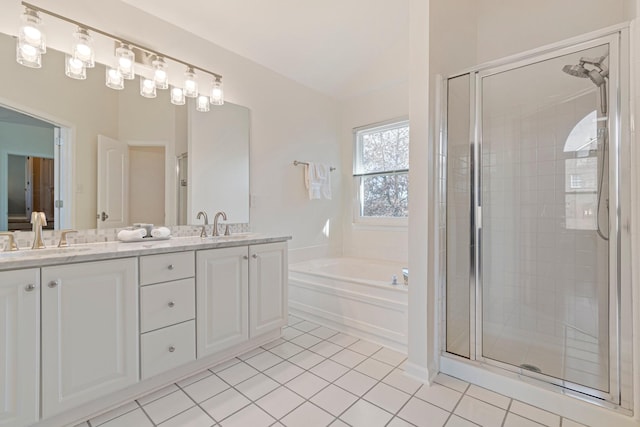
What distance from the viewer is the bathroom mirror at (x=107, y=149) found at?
5.39 feet

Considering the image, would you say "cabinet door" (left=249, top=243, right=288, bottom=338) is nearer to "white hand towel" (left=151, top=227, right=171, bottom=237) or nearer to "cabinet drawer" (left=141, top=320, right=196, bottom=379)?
"cabinet drawer" (left=141, top=320, right=196, bottom=379)

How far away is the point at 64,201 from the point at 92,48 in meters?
1.00

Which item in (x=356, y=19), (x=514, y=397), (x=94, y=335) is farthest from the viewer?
(x=356, y=19)

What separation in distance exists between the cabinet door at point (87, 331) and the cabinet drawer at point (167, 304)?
2.0 inches

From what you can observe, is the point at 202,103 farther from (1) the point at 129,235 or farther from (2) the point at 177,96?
(1) the point at 129,235

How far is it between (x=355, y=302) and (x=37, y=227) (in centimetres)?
216

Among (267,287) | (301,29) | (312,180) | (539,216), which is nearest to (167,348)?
(267,287)

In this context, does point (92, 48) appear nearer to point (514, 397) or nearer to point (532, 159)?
point (532, 159)

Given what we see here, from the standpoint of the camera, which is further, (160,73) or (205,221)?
(205,221)

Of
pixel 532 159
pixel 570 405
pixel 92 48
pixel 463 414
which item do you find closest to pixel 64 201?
pixel 92 48

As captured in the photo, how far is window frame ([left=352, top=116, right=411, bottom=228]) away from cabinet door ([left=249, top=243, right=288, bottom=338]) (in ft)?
5.29

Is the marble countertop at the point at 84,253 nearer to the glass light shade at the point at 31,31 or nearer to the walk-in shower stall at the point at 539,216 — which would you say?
the glass light shade at the point at 31,31

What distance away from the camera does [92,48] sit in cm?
186

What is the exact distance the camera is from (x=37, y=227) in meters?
1.62
